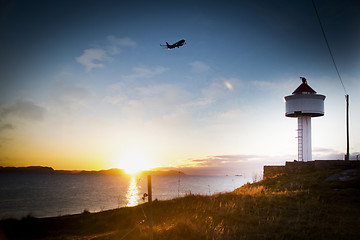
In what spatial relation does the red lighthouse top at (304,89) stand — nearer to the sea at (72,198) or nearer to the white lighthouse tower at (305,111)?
the white lighthouse tower at (305,111)

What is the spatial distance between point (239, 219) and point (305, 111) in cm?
2284

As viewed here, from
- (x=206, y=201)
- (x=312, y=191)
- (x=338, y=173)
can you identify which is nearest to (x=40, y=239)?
(x=206, y=201)

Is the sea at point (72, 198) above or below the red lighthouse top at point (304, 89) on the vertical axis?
below

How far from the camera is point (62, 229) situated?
55.1ft

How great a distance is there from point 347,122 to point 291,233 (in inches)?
900

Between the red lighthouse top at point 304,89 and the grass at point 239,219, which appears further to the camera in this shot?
the red lighthouse top at point 304,89

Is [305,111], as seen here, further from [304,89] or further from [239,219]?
[239,219]

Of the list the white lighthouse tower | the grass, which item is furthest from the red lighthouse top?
the grass

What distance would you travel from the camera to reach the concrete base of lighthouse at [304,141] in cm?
2864

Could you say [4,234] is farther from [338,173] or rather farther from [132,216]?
[338,173]

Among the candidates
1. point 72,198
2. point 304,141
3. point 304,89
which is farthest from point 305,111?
point 72,198

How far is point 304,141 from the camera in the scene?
94.4 ft

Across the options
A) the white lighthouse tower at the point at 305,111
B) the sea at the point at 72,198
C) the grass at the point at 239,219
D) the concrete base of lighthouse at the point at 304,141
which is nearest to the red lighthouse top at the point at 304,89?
the white lighthouse tower at the point at 305,111

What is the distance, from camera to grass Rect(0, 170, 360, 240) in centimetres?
814
